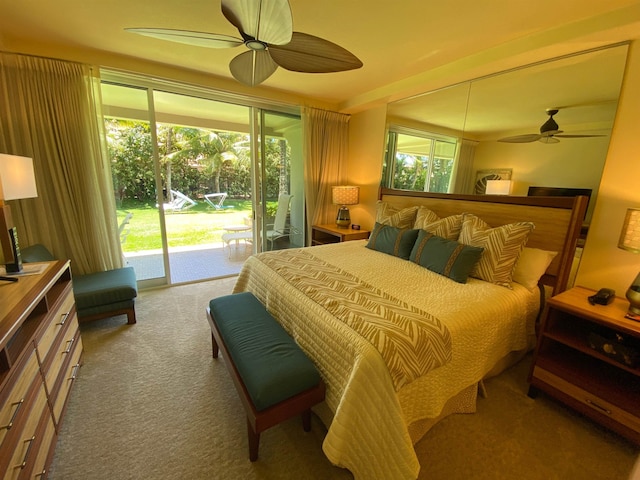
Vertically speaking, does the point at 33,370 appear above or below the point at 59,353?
above

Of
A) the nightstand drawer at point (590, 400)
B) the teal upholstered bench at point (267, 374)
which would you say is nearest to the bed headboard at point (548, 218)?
the nightstand drawer at point (590, 400)

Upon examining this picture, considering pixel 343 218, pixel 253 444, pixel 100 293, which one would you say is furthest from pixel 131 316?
pixel 343 218

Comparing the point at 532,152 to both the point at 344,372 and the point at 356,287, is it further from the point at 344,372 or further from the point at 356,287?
the point at 344,372

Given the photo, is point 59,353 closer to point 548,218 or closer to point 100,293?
point 100,293

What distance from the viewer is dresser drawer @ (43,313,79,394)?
52.2 inches

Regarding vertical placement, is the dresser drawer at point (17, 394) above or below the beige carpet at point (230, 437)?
above

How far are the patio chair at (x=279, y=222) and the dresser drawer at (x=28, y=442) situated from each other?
118 inches

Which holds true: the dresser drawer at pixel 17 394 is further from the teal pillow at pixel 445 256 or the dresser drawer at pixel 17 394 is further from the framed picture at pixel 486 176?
the framed picture at pixel 486 176

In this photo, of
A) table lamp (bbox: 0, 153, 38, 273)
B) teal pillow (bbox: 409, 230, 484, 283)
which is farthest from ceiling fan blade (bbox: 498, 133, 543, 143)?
table lamp (bbox: 0, 153, 38, 273)

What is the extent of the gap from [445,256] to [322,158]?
251cm

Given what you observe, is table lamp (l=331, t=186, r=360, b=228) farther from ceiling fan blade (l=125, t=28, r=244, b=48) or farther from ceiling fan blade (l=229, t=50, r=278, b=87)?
ceiling fan blade (l=125, t=28, r=244, b=48)

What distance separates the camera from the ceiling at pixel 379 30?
1.74 metres

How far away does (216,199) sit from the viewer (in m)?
5.48

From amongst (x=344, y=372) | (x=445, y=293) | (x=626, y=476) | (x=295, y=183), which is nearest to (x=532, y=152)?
(x=445, y=293)
